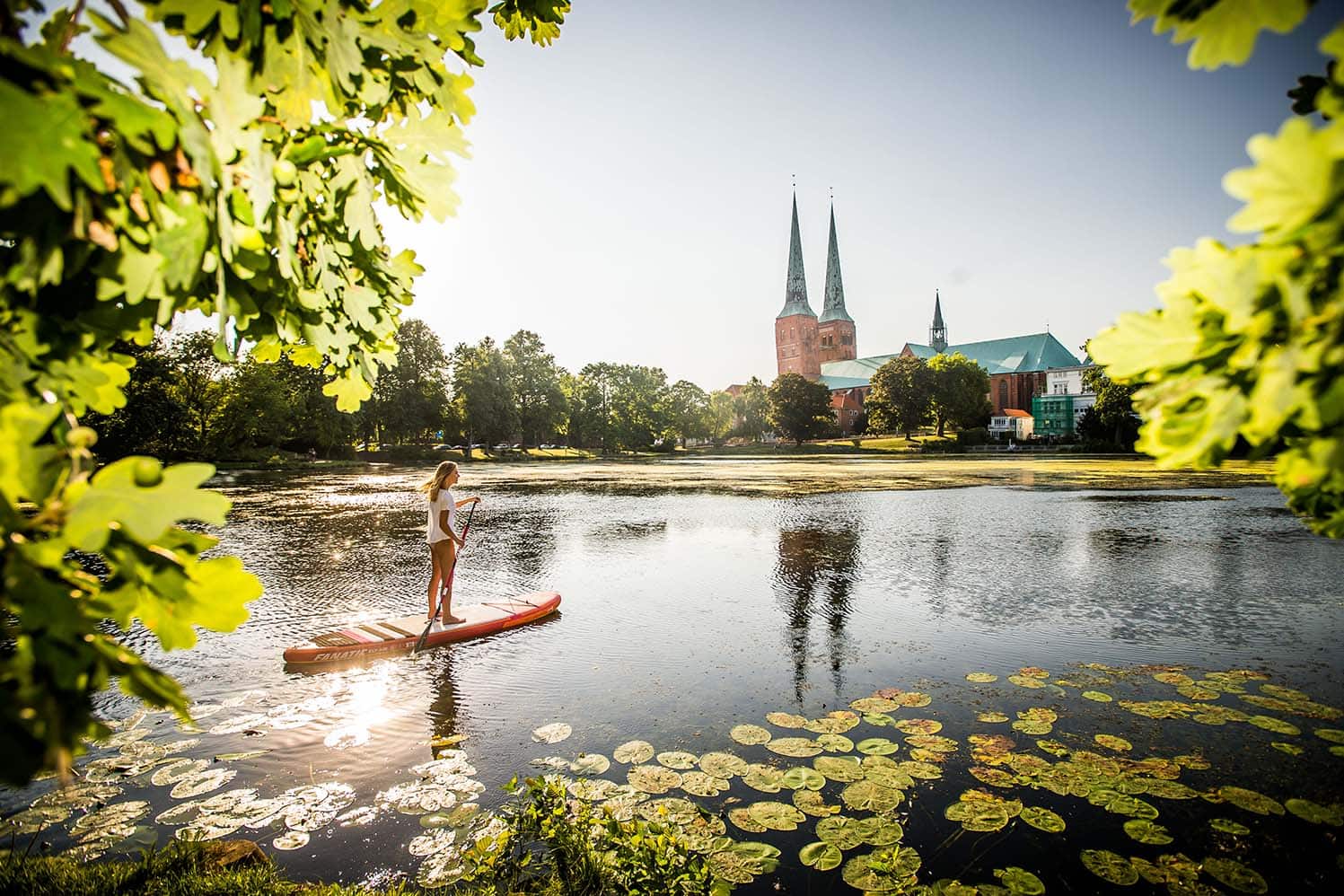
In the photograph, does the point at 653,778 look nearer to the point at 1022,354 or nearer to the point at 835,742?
the point at 835,742

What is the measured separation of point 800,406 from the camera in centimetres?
9400

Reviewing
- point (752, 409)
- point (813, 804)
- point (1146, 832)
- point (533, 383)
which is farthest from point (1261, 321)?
point (752, 409)

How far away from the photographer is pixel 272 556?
1368cm

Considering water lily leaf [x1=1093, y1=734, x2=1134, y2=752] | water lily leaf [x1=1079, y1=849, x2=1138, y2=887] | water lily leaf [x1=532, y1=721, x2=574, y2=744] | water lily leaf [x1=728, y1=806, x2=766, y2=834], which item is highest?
water lily leaf [x1=728, y1=806, x2=766, y2=834]

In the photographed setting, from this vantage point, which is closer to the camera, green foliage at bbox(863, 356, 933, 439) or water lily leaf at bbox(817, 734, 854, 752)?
water lily leaf at bbox(817, 734, 854, 752)

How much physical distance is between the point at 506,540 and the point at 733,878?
1328 centimetres

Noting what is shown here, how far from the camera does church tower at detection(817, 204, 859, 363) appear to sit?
131 meters

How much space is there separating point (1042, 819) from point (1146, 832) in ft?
1.91

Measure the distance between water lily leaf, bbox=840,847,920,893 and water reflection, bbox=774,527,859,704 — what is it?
240 centimetres

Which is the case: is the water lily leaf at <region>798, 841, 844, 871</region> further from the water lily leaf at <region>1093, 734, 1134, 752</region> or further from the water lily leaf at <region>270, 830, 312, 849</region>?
the water lily leaf at <region>270, 830, 312, 849</region>

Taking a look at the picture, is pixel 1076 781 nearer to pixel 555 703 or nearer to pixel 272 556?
pixel 555 703

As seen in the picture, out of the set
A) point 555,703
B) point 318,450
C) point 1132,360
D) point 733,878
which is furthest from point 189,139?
point 318,450

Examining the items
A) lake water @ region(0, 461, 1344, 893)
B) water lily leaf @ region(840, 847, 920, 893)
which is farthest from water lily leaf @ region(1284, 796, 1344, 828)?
water lily leaf @ region(840, 847, 920, 893)

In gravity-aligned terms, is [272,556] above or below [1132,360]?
below
